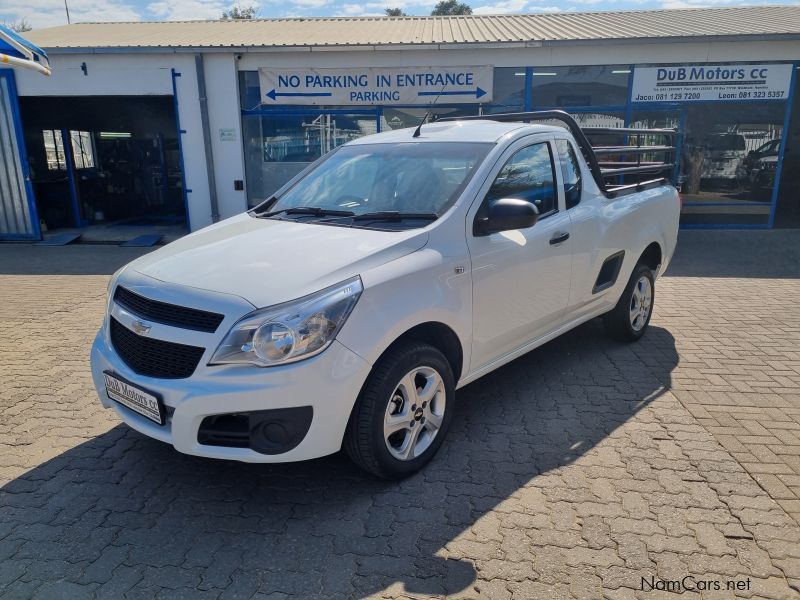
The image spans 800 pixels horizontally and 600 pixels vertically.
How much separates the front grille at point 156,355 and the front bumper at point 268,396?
5cm

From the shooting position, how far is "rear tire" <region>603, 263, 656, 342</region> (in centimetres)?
516

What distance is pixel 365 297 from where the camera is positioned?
2.83 m

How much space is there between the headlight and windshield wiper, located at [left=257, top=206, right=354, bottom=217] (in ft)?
3.74

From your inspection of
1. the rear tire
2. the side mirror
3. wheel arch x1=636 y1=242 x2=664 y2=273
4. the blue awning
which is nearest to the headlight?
the side mirror

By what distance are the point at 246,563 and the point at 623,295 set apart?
150 inches

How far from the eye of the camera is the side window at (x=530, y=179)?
377 centimetres

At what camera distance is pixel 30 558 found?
270 cm

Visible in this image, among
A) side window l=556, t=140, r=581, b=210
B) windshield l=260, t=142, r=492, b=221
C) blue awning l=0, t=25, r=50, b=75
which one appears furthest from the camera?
blue awning l=0, t=25, r=50, b=75

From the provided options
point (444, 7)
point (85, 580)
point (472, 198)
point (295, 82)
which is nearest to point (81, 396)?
point (85, 580)

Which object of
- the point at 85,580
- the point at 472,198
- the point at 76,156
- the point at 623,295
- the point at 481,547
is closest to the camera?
the point at 85,580

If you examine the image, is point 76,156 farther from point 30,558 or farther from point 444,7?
point 444,7

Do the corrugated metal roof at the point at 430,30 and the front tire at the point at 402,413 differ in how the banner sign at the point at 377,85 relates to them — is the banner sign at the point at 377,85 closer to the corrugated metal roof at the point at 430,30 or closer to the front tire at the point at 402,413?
the corrugated metal roof at the point at 430,30

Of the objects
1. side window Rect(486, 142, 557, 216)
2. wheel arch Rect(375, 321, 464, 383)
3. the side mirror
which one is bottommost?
wheel arch Rect(375, 321, 464, 383)

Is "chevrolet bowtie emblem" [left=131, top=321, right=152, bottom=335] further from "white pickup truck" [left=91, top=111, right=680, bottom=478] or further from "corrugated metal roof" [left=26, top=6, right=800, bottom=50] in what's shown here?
"corrugated metal roof" [left=26, top=6, right=800, bottom=50]
